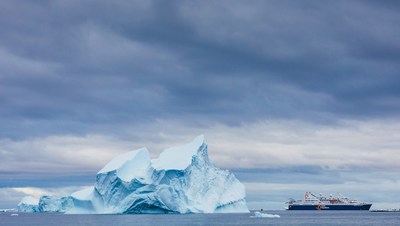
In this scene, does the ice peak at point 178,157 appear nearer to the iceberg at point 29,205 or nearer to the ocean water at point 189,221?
the ocean water at point 189,221

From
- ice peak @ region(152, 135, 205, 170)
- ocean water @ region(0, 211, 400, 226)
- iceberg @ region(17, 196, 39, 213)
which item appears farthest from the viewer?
iceberg @ region(17, 196, 39, 213)

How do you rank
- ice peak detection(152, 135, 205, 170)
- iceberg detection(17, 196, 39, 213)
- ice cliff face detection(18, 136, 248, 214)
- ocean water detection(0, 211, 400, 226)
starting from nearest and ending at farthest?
1. ocean water detection(0, 211, 400, 226)
2. ice peak detection(152, 135, 205, 170)
3. ice cliff face detection(18, 136, 248, 214)
4. iceberg detection(17, 196, 39, 213)

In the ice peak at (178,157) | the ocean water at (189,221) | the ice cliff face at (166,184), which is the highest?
the ice peak at (178,157)

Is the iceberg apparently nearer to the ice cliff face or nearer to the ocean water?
the ocean water

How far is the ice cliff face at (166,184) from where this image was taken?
71188 millimetres

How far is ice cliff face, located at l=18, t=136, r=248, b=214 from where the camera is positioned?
7119 centimetres

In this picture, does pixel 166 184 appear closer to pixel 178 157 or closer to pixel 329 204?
pixel 178 157

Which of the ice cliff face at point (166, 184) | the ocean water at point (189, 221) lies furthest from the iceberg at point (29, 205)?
the ice cliff face at point (166, 184)

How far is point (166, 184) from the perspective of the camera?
71.4m

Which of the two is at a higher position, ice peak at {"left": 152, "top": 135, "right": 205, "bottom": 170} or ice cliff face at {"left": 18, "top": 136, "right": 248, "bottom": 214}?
ice peak at {"left": 152, "top": 135, "right": 205, "bottom": 170}

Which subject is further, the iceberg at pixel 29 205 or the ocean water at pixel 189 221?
the iceberg at pixel 29 205

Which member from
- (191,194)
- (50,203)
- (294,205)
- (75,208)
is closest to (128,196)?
(191,194)

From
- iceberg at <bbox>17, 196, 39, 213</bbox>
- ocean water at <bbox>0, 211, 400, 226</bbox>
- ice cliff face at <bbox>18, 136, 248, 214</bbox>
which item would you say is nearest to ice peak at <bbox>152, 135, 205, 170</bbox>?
ice cliff face at <bbox>18, 136, 248, 214</bbox>

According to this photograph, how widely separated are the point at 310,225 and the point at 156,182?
1937cm
